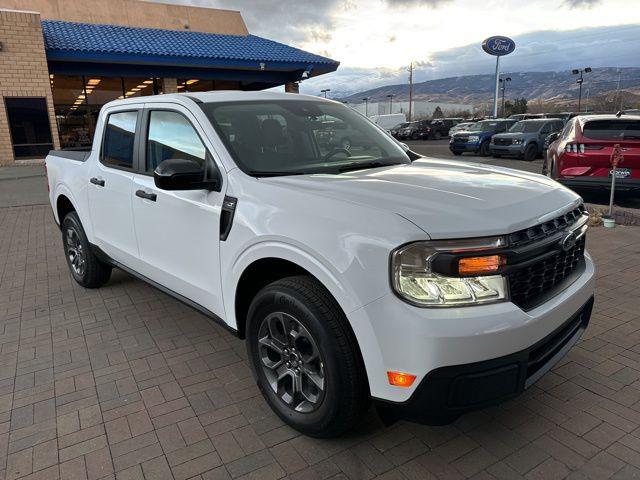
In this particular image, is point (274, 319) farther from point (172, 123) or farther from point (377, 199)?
point (172, 123)

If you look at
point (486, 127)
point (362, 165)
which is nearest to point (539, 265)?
point (362, 165)

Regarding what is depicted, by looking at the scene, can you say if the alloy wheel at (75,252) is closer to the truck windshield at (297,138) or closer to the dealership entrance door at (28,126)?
the truck windshield at (297,138)

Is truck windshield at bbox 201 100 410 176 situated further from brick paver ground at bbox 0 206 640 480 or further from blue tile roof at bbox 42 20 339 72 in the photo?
blue tile roof at bbox 42 20 339 72

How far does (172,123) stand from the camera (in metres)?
3.49

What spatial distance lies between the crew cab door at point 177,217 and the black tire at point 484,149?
19156mm

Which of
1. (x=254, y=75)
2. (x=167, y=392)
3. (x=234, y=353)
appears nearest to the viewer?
(x=167, y=392)

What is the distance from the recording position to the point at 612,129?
8328mm

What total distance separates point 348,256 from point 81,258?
3872mm

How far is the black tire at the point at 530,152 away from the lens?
17984mm

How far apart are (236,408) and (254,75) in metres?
22.7

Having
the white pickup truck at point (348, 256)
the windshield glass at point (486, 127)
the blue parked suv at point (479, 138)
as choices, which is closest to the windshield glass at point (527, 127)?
the blue parked suv at point (479, 138)

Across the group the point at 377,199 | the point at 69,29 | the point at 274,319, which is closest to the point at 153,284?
the point at 274,319

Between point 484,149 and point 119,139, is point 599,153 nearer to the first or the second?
point 119,139

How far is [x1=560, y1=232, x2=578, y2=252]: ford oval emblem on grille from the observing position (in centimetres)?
252
